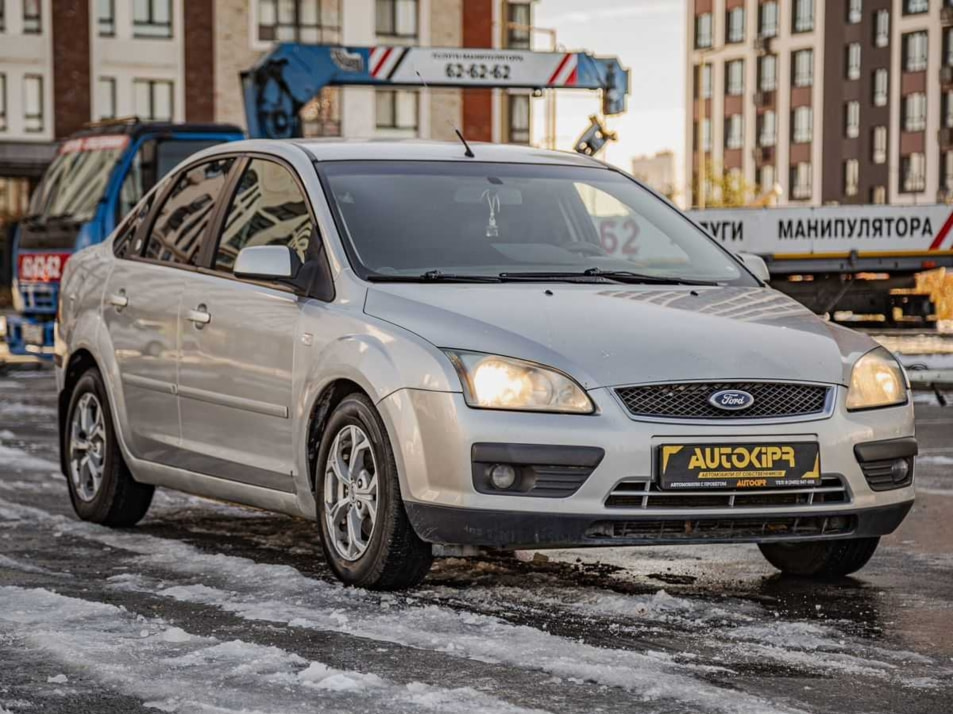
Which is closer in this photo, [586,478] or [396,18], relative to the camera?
[586,478]

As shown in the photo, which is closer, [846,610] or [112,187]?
[846,610]

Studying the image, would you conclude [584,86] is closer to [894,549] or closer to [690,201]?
[894,549]

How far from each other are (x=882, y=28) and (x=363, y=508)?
82575mm

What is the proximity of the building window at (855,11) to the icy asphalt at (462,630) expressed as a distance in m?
81.6

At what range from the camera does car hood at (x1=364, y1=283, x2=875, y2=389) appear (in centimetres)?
637

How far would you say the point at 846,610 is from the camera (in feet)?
21.4

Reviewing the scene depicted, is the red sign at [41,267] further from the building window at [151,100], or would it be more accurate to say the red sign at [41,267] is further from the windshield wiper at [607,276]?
the building window at [151,100]

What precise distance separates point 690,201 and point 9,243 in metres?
37.2

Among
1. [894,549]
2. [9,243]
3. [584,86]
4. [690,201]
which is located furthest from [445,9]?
[894,549]

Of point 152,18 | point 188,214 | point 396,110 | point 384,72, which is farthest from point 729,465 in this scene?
point 396,110

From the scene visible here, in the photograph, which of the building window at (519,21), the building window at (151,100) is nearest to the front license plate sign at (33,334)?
the building window at (151,100)

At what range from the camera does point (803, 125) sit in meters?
91.6

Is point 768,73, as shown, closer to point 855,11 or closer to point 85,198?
point 855,11

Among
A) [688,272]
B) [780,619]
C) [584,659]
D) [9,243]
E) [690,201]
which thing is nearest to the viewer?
[584,659]
